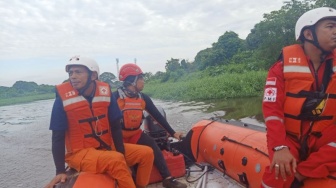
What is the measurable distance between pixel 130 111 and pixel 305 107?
191cm

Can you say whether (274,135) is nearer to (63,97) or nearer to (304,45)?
(304,45)

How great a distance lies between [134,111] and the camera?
3.20 m

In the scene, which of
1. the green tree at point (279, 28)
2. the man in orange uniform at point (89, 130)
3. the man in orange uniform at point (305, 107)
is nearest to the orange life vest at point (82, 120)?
the man in orange uniform at point (89, 130)

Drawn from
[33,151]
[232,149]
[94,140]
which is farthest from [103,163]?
[33,151]

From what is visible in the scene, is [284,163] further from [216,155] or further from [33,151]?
[33,151]

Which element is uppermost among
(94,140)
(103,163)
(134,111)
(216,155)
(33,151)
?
(134,111)

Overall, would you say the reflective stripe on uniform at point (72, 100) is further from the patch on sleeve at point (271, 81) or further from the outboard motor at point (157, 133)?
the patch on sleeve at point (271, 81)

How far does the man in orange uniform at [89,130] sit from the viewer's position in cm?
229

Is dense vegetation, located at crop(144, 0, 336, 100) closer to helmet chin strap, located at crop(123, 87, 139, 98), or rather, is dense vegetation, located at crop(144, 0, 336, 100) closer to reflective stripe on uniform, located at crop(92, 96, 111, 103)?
helmet chin strap, located at crop(123, 87, 139, 98)

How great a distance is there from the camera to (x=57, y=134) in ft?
7.89

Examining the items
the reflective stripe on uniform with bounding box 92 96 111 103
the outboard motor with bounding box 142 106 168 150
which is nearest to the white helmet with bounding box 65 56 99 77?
the reflective stripe on uniform with bounding box 92 96 111 103

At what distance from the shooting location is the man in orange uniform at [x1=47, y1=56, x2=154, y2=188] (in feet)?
7.52

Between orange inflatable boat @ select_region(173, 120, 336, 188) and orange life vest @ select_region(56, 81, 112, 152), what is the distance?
4.28 feet

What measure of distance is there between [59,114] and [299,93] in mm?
1830
